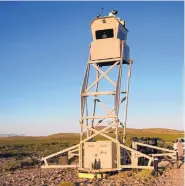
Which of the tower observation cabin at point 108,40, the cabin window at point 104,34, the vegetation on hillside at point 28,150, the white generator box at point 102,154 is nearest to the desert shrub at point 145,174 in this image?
the white generator box at point 102,154

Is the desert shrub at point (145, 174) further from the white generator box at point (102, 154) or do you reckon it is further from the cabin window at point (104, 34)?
the cabin window at point (104, 34)

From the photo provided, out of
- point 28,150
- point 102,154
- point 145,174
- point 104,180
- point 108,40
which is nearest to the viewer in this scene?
point 104,180

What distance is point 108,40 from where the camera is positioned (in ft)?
96.0

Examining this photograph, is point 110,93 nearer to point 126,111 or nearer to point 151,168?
point 126,111

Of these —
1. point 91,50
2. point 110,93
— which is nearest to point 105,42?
point 91,50

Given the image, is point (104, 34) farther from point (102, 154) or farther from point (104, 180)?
point (104, 180)

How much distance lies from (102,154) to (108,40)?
30.6ft

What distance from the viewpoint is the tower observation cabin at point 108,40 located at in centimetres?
2886

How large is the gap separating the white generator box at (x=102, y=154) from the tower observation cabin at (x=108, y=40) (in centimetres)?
708

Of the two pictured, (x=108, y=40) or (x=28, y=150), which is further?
(x=28, y=150)

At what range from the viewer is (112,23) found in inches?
1156

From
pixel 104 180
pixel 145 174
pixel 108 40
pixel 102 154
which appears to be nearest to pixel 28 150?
pixel 102 154

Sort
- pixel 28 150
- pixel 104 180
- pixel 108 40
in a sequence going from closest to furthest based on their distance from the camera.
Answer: pixel 104 180 → pixel 108 40 → pixel 28 150

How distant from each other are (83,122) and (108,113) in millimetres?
2151
